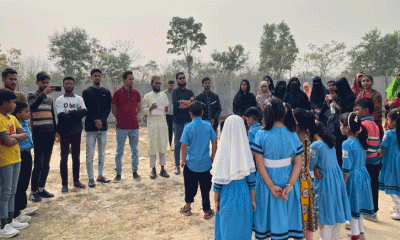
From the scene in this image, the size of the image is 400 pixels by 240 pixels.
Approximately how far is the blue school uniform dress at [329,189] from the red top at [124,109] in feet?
12.6

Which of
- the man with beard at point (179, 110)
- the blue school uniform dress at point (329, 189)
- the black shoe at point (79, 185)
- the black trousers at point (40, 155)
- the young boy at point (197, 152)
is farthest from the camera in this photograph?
the man with beard at point (179, 110)

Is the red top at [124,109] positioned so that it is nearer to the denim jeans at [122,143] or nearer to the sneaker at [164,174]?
the denim jeans at [122,143]

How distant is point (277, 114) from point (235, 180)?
2.39ft

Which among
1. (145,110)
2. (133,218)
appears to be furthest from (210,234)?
(145,110)

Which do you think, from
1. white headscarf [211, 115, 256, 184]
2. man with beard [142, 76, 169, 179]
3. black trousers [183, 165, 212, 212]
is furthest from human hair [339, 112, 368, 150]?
man with beard [142, 76, 169, 179]

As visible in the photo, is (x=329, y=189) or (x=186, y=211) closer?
(x=329, y=189)

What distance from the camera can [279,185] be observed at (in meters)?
2.56

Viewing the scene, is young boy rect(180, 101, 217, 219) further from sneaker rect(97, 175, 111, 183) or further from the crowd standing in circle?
sneaker rect(97, 175, 111, 183)

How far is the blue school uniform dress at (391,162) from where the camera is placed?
3838mm

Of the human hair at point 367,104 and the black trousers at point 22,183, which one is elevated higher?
the human hair at point 367,104

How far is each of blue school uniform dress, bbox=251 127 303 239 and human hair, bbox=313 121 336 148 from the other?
1.91ft

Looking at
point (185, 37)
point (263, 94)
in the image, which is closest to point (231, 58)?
point (185, 37)

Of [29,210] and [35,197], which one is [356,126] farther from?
[35,197]

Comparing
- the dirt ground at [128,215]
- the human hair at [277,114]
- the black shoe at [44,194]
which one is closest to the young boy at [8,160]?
the dirt ground at [128,215]
